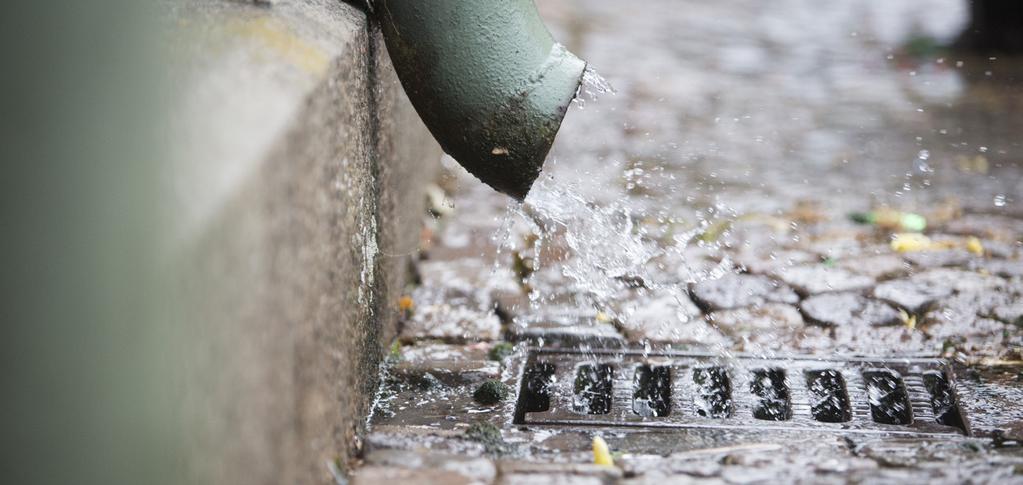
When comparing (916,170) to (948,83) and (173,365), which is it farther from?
(173,365)

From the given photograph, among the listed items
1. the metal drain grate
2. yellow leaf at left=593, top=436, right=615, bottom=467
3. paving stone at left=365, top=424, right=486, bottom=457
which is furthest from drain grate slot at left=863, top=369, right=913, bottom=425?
paving stone at left=365, top=424, right=486, bottom=457

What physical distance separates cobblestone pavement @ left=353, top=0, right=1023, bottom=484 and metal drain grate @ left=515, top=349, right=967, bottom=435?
6cm

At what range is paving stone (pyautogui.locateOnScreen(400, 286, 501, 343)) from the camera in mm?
2607

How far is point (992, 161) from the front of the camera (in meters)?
3.82

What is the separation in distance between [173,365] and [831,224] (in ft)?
8.51

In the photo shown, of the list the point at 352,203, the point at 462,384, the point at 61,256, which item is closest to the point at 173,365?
the point at 61,256

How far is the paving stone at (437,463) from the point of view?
5.74 ft

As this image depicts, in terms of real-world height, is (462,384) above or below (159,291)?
below

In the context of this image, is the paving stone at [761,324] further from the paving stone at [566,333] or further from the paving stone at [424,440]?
the paving stone at [424,440]

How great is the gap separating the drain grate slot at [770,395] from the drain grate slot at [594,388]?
338mm

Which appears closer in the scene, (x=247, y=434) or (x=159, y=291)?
(x=159, y=291)

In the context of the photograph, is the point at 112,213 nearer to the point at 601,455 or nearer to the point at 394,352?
the point at 601,455

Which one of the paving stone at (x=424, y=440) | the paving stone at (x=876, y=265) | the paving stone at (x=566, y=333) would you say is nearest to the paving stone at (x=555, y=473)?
the paving stone at (x=424, y=440)

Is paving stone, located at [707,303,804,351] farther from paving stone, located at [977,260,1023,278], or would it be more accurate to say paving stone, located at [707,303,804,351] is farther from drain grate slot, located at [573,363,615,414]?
paving stone, located at [977,260,1023,278]
